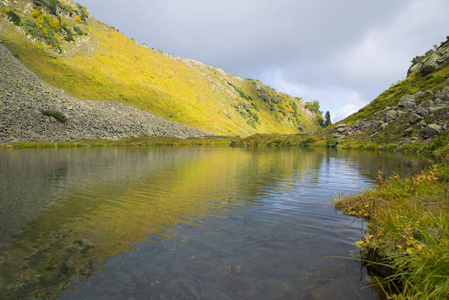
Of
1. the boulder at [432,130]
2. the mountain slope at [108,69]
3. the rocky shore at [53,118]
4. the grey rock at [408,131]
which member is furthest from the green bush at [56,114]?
the grey rock at [408,131]

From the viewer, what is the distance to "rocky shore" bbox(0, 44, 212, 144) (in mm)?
49812

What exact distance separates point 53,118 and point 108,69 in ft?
161

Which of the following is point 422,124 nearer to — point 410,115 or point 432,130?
point 410,115

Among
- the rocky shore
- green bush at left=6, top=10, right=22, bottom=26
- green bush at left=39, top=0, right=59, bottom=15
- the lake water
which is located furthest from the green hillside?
green bush at left=39, top=0, right=59, bottom=15

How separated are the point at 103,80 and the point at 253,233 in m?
95.4

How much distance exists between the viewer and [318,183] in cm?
1439

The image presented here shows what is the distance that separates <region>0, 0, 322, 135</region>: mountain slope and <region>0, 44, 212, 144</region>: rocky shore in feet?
21.8

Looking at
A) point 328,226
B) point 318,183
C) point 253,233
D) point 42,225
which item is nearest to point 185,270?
point 253,233

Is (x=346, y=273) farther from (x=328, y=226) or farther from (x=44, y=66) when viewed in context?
(x=44, y=66)

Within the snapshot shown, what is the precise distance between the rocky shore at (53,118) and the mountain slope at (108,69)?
6.64 meters

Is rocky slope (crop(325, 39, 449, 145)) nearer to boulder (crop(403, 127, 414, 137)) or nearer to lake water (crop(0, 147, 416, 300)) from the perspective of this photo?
boulder (crop(403, 127, 414, 137))

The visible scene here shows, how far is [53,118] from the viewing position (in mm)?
55562

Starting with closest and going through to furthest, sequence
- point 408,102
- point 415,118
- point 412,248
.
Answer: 1. point 412,248
2. point 415,118
3. point 408,102

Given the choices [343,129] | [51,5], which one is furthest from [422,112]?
[51,5]
